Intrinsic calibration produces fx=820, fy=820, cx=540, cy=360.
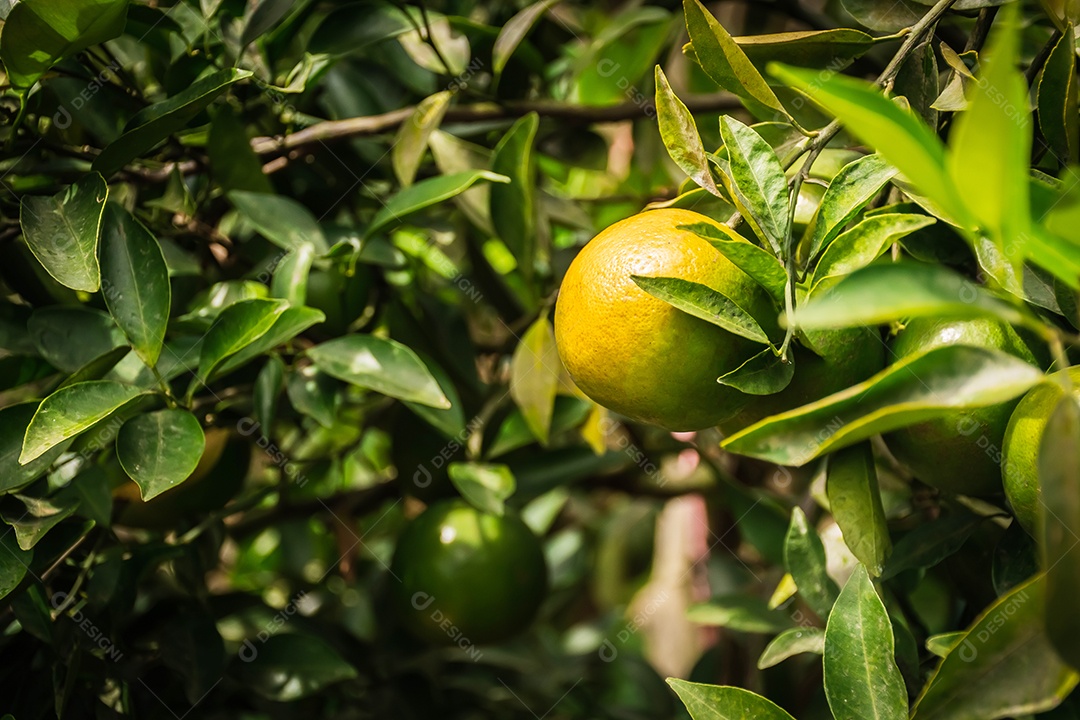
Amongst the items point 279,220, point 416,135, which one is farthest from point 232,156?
point 416,135

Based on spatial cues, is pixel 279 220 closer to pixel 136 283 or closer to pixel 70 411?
pixel 136 283

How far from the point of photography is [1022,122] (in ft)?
1.17

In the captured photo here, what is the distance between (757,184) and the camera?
0.52m

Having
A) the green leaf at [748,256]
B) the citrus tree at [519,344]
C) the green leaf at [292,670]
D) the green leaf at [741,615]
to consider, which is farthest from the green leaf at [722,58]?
the green leaf at [292,670]

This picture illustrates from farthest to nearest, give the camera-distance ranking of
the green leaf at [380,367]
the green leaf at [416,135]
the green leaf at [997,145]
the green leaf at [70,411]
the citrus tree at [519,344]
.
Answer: the green leaf at [416,135], the green leaf at [380,367], the green leaf at [70,411], the citrus tree at [519,344], the green leaf at [997,145]

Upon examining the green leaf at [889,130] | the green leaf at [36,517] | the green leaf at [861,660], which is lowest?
the green leaf at [36,517]

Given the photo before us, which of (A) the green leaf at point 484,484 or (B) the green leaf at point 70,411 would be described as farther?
(A) the green leaf at point 484,484

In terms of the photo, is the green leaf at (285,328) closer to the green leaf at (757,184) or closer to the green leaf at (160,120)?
the green leaf at (160,120)

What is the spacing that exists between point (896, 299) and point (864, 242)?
0.19m

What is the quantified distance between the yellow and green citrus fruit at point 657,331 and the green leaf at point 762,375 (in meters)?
0.02

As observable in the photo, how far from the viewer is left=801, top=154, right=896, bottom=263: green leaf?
52 centimetres

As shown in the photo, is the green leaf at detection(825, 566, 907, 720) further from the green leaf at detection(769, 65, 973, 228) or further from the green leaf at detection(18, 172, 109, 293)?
the green leaf at detection(18, 172, 109, 293)

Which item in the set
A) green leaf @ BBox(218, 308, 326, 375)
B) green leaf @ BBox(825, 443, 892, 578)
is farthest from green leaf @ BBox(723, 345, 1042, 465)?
green leaf @ BBox(218, 308, 326, 375)

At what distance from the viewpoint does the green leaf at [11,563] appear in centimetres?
63
